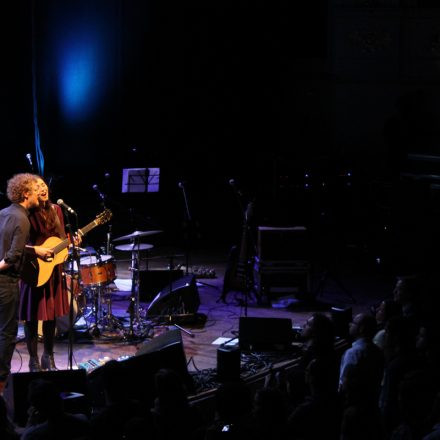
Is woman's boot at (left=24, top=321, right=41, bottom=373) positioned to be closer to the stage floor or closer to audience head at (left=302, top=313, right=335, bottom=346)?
the stage floor

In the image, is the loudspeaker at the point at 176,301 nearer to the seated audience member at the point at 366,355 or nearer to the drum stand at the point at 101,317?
the drum stand at the point at 101,317

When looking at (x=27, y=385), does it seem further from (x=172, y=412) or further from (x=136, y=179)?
(x=136, y=179)

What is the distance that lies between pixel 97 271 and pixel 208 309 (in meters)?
2.20

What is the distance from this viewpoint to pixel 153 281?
11.1m

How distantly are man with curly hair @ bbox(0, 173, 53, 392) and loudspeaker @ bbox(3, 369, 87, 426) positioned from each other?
0.82 metres

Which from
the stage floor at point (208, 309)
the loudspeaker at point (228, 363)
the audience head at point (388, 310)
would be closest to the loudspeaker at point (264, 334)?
the stage floor at point (208, 309)

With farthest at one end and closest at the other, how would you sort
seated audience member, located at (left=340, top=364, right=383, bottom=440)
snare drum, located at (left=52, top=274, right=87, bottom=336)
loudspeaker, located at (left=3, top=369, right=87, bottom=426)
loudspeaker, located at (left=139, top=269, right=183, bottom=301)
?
loudspeaker, located at (left=139, top=269, right=183, bottom=301), snare drum, located at (left=52, top=274, right=87, bottom=336), loudspeaker, located at (left=3, top=369, right=87, bottom=426), seated audience member, located at (left=340, top=364, right=383, bottom=440)

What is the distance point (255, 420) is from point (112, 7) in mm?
11464

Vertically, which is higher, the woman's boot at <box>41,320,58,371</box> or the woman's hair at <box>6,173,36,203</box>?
the woman's hair at <box>6,173,36,203</box>

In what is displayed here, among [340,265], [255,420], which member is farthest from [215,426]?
[340,265]

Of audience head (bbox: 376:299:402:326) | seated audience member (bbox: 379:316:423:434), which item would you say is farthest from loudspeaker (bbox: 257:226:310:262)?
seated audience member (bbox: 379:316:423:434)

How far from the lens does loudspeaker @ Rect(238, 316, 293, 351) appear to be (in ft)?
28.7

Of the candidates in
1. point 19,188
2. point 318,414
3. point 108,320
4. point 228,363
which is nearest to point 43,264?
→ point 19,188

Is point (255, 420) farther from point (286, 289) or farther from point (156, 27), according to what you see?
point (156, 27)
